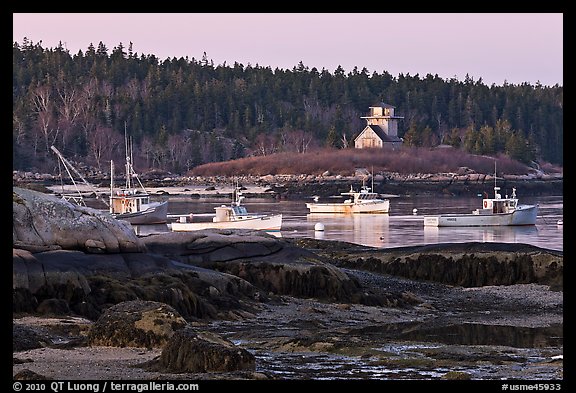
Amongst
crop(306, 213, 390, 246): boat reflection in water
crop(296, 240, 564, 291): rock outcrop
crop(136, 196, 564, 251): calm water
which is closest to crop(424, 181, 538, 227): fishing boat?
crop(136, 196, 564, 251): calm water

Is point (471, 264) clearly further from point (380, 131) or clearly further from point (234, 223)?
point (380, 131)

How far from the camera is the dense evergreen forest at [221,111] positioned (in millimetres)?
151625

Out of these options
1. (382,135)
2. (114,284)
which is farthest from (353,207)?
(382,135)

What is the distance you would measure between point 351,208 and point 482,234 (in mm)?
25182

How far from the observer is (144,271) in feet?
81.0

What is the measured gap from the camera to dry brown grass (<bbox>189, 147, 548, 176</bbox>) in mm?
138875

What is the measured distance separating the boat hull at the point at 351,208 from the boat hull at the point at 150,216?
1703 centimetres

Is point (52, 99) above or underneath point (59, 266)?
above

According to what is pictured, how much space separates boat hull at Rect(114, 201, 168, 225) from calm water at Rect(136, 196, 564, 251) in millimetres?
789

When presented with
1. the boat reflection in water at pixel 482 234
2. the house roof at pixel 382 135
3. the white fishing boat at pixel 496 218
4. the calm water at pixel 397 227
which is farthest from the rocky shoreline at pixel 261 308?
the house roof at pixel 382 135

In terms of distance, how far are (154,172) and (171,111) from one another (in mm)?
26927

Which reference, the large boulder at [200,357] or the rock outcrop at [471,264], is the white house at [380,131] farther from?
the large boulder at [200,357]
